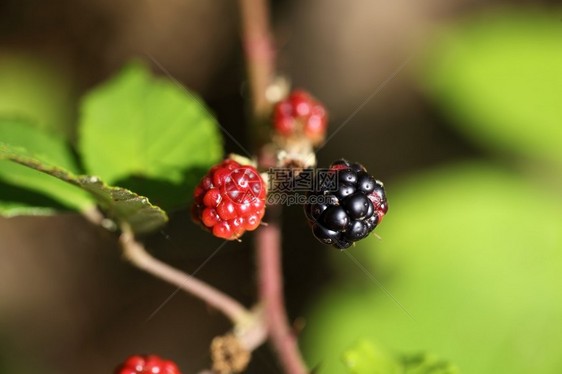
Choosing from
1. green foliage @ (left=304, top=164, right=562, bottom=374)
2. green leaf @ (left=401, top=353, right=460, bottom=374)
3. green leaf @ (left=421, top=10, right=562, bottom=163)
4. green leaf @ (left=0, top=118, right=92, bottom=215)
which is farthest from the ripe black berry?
green leaf @ (left=421, top=10, right=562, bottom=163)

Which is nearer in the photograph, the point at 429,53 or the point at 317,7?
the point at 429,53

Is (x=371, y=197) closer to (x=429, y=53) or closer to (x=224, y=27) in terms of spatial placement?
(x=429, y=53)

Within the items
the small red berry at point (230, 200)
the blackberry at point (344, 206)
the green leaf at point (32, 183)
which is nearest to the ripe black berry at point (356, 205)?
the blackberry at point (344, 206)

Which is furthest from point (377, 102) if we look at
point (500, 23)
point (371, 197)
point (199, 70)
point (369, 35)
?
point (371, 197)

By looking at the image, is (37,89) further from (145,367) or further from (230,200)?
(230,200)

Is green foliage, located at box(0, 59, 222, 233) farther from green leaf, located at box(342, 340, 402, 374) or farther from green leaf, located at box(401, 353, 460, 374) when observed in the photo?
green leaf, located at box(401, 353, 460, 374)
